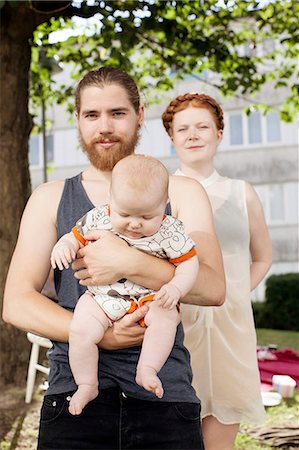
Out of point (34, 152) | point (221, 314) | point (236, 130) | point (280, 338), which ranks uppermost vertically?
point (236, 130)

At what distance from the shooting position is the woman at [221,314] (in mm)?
3416

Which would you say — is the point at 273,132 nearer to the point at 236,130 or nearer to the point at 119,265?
the point at 236,130

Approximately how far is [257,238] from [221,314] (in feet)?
1.54

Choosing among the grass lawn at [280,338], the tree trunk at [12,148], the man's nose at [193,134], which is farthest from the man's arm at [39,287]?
the grass lawn at [280,338]

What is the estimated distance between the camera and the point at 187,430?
7.14 feet

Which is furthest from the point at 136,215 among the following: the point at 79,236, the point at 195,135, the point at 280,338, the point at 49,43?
the point at 280,338

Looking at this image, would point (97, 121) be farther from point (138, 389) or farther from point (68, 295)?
point (138, 389)

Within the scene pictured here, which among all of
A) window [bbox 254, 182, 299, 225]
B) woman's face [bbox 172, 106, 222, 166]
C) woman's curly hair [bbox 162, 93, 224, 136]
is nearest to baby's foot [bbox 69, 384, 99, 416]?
woman's face [bbox 172, 106, 222, 166]

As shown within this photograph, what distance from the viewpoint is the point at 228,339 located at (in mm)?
3492

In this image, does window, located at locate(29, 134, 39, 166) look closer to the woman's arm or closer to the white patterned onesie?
the woman's arm

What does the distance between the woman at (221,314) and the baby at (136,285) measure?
1.29m

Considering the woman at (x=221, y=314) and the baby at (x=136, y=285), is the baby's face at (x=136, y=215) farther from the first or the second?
the woman at (x=221, y=314)

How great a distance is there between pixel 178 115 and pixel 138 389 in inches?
68.9

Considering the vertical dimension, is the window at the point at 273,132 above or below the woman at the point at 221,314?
above
